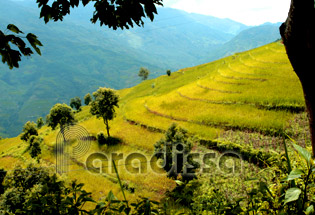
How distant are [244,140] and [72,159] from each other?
23.1 metres

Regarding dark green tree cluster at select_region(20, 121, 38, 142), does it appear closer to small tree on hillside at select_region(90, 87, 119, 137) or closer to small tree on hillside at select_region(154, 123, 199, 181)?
small tree on hillside at select_region(90, 87, 119, 137)

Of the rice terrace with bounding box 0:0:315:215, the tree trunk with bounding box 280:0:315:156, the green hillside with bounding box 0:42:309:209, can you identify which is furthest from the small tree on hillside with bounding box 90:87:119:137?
the tree trunk with bounding box 280:0:315:156

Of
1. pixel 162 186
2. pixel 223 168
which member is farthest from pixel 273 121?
pixel 162 186

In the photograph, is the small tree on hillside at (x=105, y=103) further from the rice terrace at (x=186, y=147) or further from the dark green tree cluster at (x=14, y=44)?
the dark green tree cluster at (x=14, y=44)

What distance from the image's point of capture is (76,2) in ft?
10.3

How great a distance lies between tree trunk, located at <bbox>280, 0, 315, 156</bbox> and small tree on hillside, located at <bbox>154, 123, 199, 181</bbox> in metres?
13.1

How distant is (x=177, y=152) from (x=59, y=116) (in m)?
24.1

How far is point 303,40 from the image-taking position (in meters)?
1.45

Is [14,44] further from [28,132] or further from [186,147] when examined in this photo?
[28,132]

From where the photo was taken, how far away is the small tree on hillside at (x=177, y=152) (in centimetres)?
1473

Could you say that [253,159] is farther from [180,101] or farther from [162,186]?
[180,101]

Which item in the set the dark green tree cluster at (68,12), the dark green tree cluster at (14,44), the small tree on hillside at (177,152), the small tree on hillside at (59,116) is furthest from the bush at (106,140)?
the dark green tree cluster at (14,44)

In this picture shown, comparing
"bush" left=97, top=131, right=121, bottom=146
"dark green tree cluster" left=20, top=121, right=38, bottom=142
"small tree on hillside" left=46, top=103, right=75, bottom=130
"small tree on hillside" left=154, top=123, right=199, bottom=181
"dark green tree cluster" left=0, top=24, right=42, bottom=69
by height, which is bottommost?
"dark green tree cluster" left=20, top=121, right=38, bottom=142

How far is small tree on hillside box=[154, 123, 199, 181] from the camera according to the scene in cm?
1473
